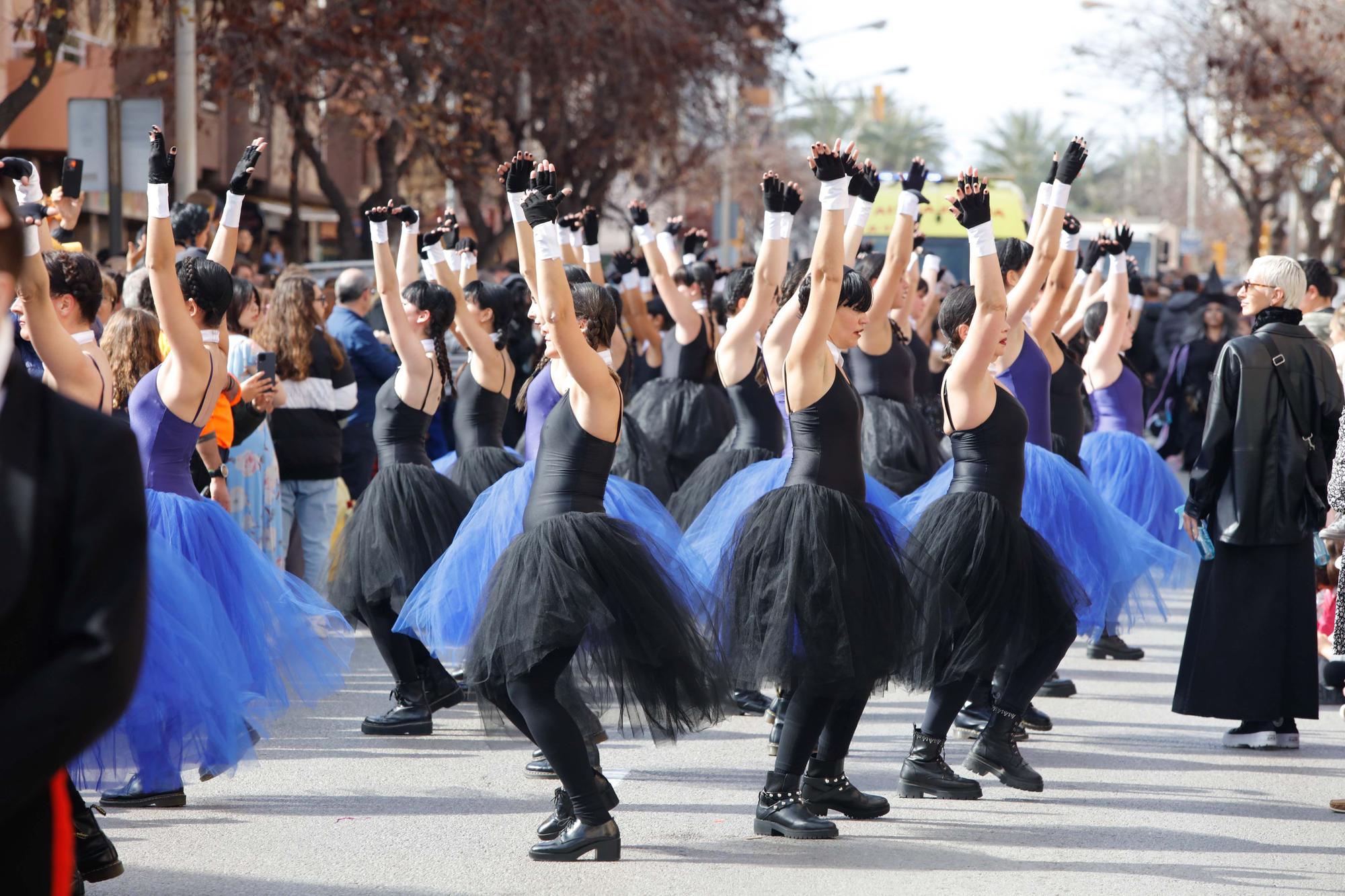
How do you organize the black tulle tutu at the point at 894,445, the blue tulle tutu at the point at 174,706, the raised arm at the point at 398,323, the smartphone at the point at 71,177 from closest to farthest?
the blue tulle tutu at the point at 174,706 < the raised arm at the point at 398,323 < the smartphone at the point at 71,177 < the black tulle tutu at the point at 894,445

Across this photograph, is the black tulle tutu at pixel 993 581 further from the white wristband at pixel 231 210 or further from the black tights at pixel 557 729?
the white wristband at pixel 231 210

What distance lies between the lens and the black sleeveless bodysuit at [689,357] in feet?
31.8

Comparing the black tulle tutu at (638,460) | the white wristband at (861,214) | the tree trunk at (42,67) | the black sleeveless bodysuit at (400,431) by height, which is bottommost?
the black tulle tutu at (638,460)

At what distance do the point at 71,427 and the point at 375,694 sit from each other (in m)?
5.85

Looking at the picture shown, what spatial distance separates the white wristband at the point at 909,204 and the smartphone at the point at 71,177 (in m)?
4.15

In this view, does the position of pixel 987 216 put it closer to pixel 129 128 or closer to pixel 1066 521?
pixel 1066 521

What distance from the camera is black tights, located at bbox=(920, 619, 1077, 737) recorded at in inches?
224

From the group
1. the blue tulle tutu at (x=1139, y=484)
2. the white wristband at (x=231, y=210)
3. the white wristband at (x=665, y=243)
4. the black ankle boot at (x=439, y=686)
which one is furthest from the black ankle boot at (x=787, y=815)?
the white wristband at (x=665, y=243)

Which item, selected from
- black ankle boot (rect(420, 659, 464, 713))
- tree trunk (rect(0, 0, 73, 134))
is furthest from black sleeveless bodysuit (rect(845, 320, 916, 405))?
tree trunk (rect(0, 0, 73, 134))

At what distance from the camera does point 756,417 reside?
7.90 meters

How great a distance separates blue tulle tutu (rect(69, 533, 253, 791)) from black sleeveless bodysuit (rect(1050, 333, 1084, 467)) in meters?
4.82

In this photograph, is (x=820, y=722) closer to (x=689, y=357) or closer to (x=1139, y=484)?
(x=1139, y=484)

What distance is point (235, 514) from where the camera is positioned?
7.96m

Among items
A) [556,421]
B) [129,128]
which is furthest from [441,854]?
[129,128]
